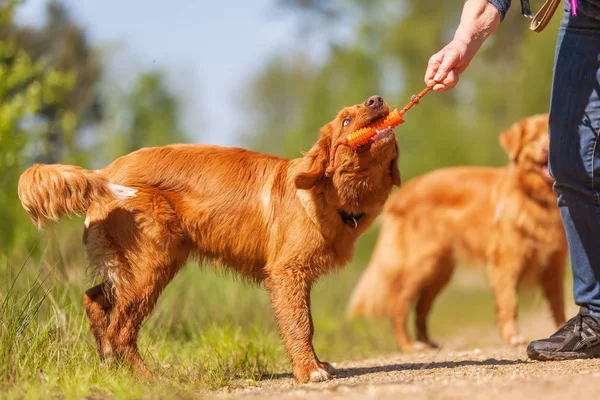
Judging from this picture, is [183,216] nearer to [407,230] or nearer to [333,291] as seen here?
[407,230]

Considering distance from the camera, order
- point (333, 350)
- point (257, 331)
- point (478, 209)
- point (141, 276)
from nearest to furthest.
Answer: point (141, 276) → point (257, 331) → point (333, 350) → point (478, 209)

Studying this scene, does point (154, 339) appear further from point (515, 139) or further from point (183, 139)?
point (183, 139)

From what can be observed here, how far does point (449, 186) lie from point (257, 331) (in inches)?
128

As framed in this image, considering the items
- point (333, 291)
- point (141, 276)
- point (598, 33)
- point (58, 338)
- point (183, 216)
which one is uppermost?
point (598, 33)

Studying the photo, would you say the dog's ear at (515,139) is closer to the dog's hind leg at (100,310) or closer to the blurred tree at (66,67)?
the dog's hind leg at (100,310)

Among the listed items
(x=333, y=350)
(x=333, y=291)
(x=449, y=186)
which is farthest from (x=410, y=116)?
(x=333, y=350)

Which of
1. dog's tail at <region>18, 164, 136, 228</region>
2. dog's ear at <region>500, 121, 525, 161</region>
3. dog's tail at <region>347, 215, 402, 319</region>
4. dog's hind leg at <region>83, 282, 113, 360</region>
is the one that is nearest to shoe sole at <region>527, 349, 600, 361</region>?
dog's hind leg at <region>83, 282, 113, 360</region>

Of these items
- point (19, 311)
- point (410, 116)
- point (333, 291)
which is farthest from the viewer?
point (410, 116)

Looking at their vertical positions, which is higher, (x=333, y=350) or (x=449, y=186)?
(x=449, y=186)

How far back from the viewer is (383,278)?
28.1ft

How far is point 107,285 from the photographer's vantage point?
4562 mm

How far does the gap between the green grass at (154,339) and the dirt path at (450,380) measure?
39 cm

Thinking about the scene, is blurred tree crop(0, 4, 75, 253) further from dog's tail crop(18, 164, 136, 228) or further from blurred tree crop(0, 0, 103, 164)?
dog's tail crop(18, 164, 136, 228)

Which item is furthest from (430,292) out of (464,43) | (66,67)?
(66,67)
